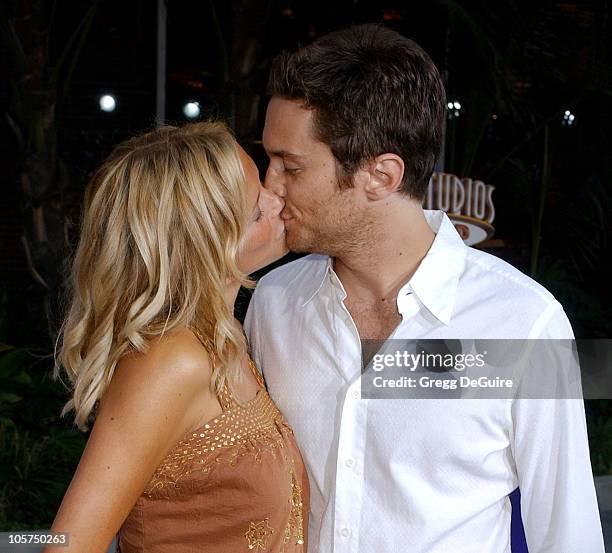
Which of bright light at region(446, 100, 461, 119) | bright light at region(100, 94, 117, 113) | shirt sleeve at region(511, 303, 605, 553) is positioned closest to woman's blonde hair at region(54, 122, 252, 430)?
shirt sleeve at region(511, 303, 605, 553)

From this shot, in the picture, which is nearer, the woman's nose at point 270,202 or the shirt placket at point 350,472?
the shirt placket at point 350,472

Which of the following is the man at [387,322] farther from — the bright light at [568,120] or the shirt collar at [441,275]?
the bright light at [568,120]

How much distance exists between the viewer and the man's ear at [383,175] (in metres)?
2.19

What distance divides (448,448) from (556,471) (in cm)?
22

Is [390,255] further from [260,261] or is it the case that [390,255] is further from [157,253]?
[157,253]

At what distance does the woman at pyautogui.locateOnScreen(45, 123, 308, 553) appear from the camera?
1.82m

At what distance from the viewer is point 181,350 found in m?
1.83

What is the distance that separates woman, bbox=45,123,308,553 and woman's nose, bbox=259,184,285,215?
127 millimetres

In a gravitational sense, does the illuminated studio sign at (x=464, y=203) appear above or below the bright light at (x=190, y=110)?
below

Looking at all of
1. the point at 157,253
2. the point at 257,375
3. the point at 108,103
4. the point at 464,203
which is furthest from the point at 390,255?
the point at 108,103

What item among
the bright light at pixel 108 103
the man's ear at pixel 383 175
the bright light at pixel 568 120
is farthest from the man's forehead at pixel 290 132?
the bright light at pixel 108 103

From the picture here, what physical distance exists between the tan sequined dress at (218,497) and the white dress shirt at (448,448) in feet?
0.45

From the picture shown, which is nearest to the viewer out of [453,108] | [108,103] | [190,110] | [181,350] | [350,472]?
[181,350]

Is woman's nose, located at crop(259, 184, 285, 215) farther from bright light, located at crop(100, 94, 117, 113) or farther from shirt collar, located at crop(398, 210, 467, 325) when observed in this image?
bright light, located at crop(100, 94, 117, 113)
